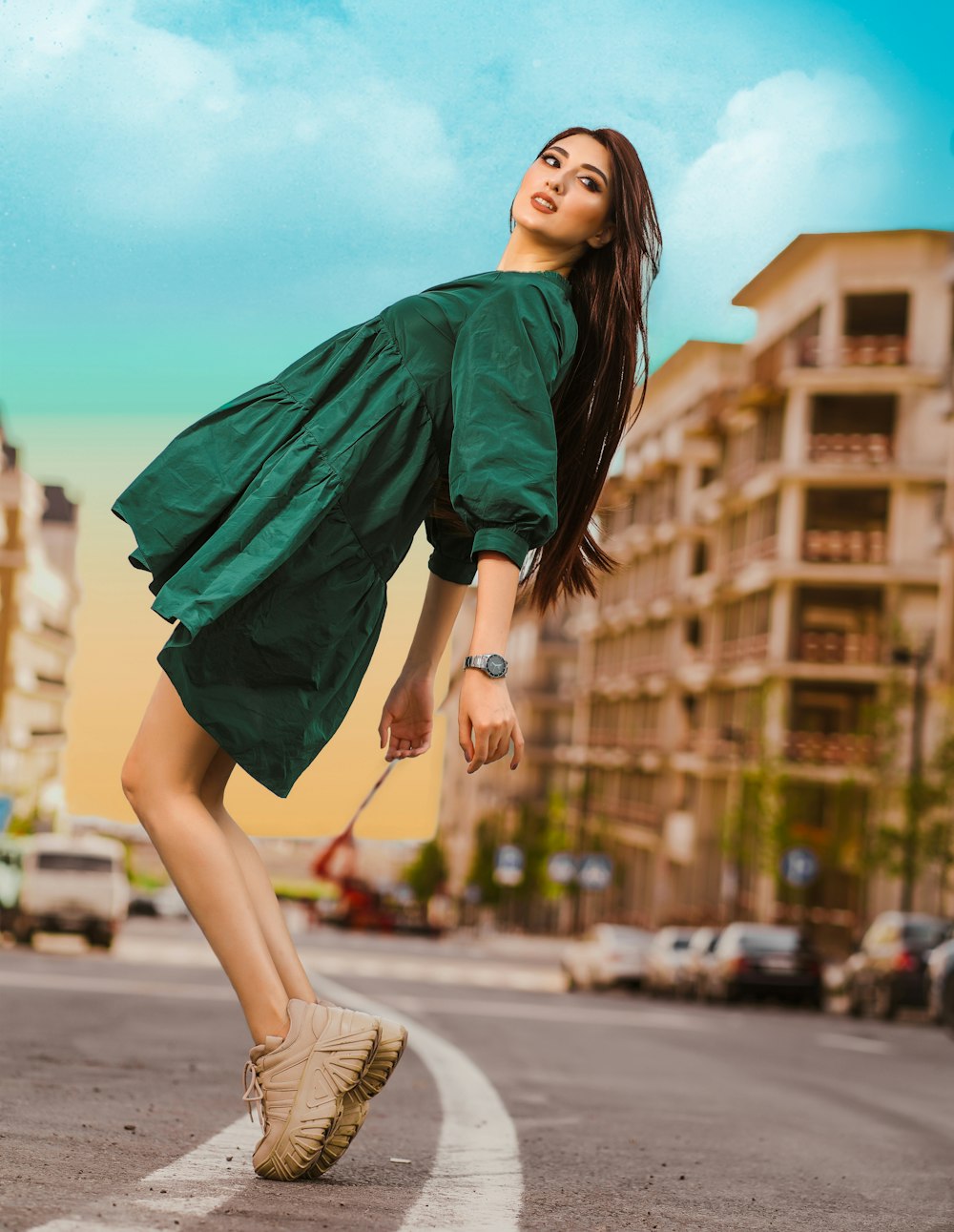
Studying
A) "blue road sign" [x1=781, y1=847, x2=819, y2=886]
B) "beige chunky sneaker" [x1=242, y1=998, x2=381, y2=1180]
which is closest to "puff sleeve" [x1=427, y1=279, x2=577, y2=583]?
"beige chunky sneaker" [x1=242, y1=998, x2=381, y2=1180]

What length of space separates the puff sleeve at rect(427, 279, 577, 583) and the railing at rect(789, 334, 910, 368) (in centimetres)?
5179

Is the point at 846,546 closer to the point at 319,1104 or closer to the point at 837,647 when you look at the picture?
the point at 837,647

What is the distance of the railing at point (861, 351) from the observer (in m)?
53.5

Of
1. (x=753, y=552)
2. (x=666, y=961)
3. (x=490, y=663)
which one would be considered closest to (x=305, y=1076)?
(x=490, y=663)

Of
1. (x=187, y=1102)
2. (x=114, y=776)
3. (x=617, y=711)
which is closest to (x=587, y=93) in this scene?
(x=114, y=776)

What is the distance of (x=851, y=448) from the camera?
55.3 m

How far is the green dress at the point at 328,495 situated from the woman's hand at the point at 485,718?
0.20 m

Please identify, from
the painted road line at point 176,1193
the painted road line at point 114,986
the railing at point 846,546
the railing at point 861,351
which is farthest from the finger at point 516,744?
the railing at point 846,546

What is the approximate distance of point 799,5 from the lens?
153 inches

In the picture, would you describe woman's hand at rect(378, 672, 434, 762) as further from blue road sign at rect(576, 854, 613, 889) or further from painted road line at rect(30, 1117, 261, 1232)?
blue road sign at rect(576, 854, 613, 889)

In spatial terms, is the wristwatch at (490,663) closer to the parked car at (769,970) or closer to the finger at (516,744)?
the finger at (516,744)

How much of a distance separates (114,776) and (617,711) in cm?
8079

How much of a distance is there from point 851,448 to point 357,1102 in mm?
53611

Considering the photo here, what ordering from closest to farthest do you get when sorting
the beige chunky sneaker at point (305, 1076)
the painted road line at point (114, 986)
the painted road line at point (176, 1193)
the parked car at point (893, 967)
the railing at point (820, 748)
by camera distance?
the painted road line at point (176, 1193) → the beige chunky sneaker at point (305, 1076) → the painted road line at point (114, 986) → the parked car at point (893, 967) → the railing at point (820, 748)
